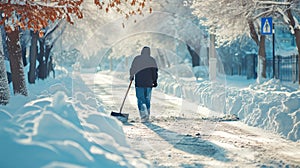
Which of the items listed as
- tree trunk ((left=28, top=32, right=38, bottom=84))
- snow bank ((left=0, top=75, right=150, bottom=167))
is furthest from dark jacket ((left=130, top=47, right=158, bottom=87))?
tree trunk ((left=28, top=32, right=38, bottom=84))

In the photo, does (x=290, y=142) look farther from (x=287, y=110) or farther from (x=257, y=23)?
(x=257, y=23)

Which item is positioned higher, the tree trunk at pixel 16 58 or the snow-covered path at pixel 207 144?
the tree trunk at pixel 16 58

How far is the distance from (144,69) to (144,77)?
0.77 ft

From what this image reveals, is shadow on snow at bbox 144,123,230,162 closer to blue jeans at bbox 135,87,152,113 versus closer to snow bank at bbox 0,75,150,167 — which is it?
snow bank at bbox 0,75,150,167

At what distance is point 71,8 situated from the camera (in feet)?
30.2

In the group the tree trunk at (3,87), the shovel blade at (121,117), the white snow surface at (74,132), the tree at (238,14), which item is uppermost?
the tree at (238,14)

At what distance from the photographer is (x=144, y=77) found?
1110 centimetres

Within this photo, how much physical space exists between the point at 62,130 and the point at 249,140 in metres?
3.67

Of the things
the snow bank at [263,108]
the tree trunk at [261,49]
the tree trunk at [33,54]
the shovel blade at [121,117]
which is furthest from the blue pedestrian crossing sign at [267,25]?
the tree trunk at [33,54]

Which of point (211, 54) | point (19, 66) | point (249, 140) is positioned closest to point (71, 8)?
point (249, 140)

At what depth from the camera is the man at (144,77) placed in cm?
1112

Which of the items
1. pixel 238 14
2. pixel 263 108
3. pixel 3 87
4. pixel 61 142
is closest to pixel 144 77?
pixel 263 108

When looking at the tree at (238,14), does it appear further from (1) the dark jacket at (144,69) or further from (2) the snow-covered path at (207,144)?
(2) the snow-covered path at (207,144)

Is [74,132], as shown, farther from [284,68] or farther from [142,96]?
[284,68]
